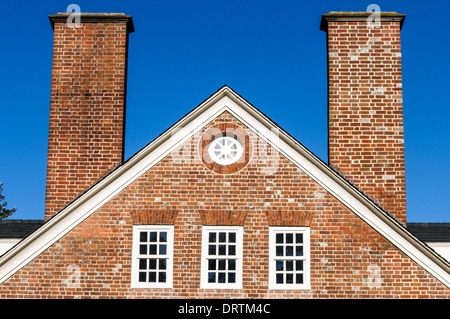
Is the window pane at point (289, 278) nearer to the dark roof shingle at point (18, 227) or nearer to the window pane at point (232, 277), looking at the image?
the window pane at point (232, 277)

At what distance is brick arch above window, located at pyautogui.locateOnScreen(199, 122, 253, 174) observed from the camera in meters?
14.0

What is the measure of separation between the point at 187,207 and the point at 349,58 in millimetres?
5998

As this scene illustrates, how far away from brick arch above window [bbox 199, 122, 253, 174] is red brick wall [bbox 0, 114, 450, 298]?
10 cm

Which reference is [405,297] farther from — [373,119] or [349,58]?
[349,58]

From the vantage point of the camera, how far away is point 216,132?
1404 centimetres

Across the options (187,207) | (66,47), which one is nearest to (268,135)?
(187,207)

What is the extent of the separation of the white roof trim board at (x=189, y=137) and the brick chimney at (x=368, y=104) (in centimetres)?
170

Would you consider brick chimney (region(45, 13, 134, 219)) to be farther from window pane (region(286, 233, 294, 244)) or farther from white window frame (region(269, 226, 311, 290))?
window pane (region(286, 233, 294, 244))

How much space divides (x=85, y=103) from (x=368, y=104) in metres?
7.39

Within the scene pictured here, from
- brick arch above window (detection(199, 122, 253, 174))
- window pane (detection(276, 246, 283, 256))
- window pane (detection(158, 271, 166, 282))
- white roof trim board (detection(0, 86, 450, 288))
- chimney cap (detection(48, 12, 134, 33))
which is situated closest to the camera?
white roof trim board (detection(0, 86, 450, 288))

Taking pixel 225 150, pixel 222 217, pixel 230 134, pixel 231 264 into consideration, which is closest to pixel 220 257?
pixel 231 264

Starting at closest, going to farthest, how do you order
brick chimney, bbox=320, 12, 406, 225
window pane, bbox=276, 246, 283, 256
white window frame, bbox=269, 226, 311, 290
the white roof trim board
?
the white roof trim board
white window frame, bbox=269, 226, 311, 290
window pane, bbox=276, 246, 283, 256
brick chimney, bbox=320, 12, 406, 225

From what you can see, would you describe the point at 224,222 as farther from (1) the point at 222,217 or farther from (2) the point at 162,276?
(2) the point at 162,276

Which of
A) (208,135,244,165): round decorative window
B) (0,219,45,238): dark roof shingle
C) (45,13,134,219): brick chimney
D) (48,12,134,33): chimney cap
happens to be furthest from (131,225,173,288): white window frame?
(48,12,134,33): chimney cap
